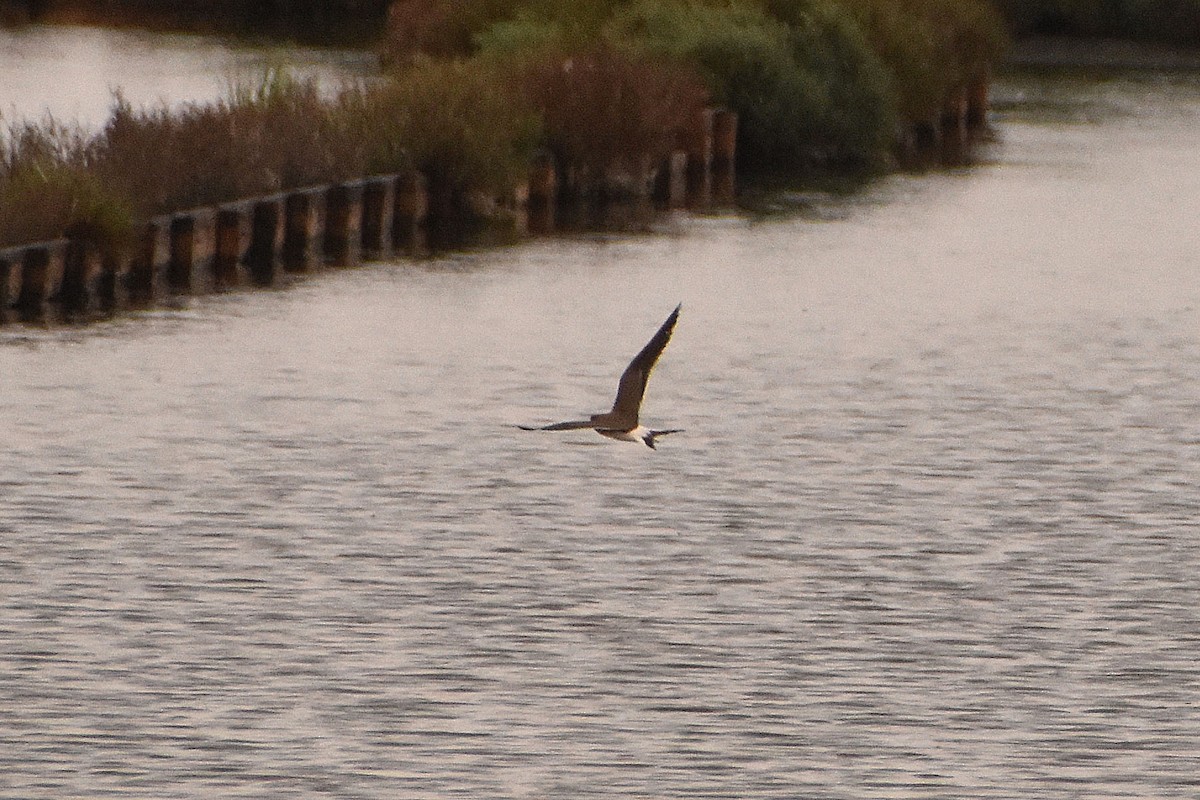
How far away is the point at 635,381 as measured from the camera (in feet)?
37.5

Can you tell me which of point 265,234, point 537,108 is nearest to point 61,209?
point 265,234

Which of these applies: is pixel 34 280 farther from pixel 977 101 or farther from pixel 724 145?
pixel 977 101

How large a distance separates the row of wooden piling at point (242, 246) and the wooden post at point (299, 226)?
0.01 meters

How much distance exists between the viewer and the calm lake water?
41.9 feet

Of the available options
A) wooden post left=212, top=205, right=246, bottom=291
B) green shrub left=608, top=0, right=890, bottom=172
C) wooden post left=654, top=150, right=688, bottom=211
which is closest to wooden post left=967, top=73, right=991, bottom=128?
green shrub left=608, top=0, right=890, bottom=172

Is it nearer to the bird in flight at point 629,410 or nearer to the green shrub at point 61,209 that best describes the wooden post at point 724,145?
the green shrub at point 61,209

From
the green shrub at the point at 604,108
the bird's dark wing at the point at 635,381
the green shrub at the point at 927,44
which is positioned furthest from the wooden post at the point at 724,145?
the bird's dark wing at the point at 635,381

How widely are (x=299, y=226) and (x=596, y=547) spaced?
44.2 feet

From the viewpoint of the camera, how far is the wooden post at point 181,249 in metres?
26.9

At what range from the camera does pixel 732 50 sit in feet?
131

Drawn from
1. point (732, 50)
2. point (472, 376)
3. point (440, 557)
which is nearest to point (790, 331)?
point (472, 376)

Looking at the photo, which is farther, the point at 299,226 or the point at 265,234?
the point at 299,226

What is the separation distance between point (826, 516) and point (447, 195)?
50.4 feet

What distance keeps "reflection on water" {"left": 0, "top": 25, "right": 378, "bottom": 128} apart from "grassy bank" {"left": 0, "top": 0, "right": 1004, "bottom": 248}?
11.1 ft
